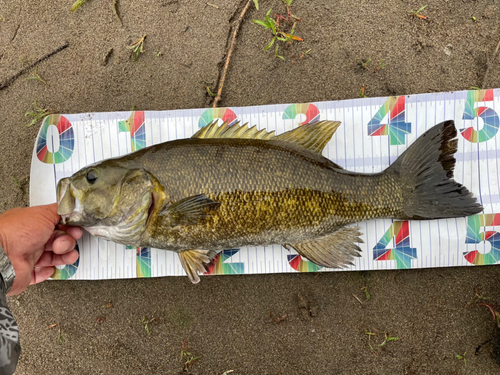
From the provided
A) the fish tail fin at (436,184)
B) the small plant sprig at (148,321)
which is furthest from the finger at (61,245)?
the fish tail fin at (436,184)

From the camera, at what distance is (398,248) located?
2.53m

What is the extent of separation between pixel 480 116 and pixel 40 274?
3656 millimetres

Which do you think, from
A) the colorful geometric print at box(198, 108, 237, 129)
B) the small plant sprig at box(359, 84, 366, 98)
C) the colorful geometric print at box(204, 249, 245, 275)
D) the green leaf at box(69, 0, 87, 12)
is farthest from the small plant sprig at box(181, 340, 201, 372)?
the green leaf at box(69, 0, 87, 12)

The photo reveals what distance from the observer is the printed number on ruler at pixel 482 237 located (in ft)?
8.09

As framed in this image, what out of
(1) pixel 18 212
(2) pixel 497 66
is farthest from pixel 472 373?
(1) pixel 18 212

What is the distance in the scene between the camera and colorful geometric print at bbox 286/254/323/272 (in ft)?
8.39

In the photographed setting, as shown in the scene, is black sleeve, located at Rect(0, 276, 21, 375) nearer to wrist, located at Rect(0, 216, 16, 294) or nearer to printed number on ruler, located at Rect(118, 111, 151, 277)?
wrist, located at Rect(0, 216, 16, 294)

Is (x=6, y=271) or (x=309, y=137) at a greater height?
(x=309, y=137)

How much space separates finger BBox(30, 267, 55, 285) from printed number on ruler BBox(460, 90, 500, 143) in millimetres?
3439

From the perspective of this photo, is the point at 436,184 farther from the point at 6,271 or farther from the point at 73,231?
the point at 6,271

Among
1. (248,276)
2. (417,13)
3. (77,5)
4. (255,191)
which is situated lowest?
(248,276)

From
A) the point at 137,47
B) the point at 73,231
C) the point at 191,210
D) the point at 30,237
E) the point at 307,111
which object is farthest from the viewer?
the point at 137,47

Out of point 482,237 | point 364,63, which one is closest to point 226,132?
point 364,63

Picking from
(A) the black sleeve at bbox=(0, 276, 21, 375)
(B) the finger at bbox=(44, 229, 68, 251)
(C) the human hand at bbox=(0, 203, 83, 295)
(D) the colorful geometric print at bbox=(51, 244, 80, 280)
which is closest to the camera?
(A) the black sleeve at bbox=(0, 276, 21, 375)
